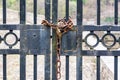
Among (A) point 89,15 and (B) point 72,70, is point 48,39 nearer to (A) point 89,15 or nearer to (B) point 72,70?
(B) point 72,70

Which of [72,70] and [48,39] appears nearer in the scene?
[48,39]

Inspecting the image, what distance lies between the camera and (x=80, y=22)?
2.51 m

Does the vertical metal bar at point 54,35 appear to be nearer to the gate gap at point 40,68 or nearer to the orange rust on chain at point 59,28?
the orange rust on chain at point 59,28

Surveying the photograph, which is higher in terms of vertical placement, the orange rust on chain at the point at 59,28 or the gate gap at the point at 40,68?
the orange rust on chain at the point at 59,28

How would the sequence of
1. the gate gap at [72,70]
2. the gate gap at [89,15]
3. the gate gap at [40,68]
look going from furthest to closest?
the gate gap at [72,70], the gate gap at [40,68], the gate gap at [89,15]

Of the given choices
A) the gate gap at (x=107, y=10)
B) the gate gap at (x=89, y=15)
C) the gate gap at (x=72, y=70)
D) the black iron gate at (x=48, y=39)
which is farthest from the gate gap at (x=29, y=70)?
the black iron gate at (x=48, y=39)

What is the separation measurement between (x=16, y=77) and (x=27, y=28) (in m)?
2.07

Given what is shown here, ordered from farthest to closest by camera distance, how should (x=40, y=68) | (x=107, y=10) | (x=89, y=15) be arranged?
(x=107, y=10)
(x=89, y=15)
(x=40, y=68)

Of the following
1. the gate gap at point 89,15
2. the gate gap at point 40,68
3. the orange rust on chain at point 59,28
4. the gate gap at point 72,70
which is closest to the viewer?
the orange rust on chain at point 59,28

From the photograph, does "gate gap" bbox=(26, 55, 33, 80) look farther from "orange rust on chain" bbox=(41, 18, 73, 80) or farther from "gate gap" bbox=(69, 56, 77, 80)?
"orange rust on chain" bbox=(41, 18, 73, 80)

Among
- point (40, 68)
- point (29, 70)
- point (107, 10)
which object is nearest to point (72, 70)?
point (40, 68)

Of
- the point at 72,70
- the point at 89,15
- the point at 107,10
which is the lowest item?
the point at 72,70

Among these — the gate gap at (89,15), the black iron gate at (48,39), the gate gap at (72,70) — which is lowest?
the gate gap at (72,70)

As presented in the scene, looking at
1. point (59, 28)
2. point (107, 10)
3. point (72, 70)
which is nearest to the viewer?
point (59, 28)
